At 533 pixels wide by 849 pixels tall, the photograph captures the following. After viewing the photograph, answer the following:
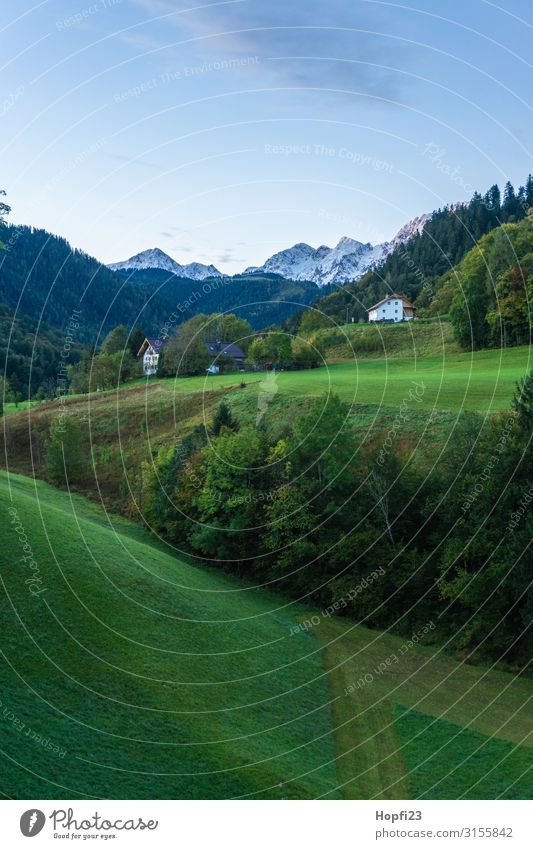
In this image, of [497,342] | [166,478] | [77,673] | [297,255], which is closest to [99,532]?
[166,478]

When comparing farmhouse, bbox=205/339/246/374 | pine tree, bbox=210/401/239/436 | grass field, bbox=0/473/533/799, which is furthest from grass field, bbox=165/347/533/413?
grass field, bbox=0/473/533/799

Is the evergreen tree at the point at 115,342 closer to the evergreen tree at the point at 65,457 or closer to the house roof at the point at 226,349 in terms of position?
the house roof at the point at 226,349

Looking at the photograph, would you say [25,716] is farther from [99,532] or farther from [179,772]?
[99,532]

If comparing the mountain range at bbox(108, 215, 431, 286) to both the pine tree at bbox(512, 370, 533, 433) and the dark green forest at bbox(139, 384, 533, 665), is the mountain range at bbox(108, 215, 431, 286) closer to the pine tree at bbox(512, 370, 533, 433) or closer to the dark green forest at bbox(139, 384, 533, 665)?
the dark green forest at bbox(139, 384, 533, 665)

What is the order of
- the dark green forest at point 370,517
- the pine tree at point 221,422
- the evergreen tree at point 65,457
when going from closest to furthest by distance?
the dark green forest at point 370,517
the pine tree at point 221,422
the evergreen tree at point 65,457

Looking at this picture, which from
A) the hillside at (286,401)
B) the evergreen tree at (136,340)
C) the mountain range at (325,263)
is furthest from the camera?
the mountain range at (325,263)

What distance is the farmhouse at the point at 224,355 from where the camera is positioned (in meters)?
68.7

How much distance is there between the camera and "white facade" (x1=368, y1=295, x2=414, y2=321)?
78.8 metres

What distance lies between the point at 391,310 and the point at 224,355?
21593mm

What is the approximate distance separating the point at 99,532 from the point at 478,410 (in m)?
25.0

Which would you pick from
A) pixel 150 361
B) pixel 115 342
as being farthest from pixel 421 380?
pixel 115 342
